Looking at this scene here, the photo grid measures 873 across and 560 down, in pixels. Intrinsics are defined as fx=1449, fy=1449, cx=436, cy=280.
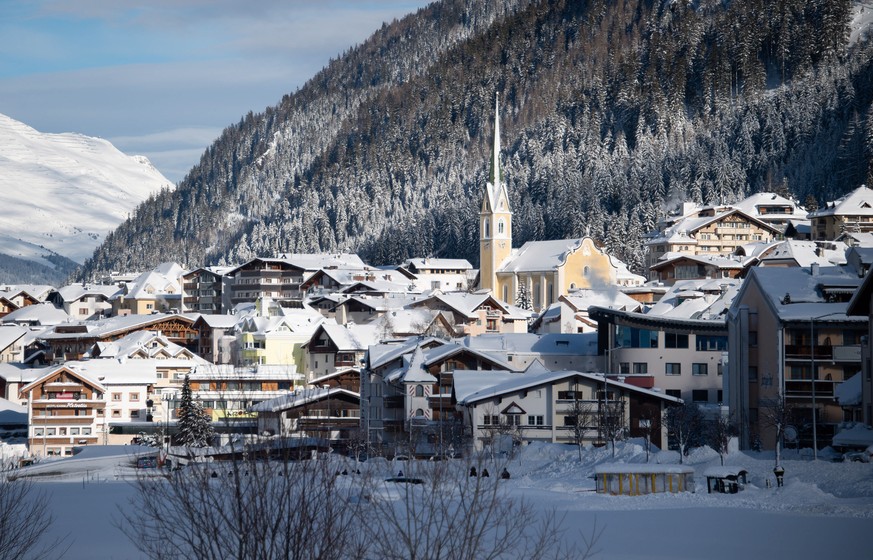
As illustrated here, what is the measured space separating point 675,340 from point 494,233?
7338cm

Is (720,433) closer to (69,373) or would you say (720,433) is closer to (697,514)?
(697,514)

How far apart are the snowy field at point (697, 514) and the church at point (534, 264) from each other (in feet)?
286

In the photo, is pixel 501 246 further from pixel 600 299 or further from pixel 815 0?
pixel 815 0

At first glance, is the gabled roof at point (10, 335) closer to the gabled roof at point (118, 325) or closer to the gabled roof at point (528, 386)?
the gabled roof at point (118, 325)

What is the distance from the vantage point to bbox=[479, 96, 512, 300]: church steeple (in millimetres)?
138625

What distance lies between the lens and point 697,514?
3000 cm

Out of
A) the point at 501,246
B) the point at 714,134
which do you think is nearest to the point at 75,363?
the point at 501,246

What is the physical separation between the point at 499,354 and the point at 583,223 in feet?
244

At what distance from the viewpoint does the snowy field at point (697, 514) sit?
85.3 feet

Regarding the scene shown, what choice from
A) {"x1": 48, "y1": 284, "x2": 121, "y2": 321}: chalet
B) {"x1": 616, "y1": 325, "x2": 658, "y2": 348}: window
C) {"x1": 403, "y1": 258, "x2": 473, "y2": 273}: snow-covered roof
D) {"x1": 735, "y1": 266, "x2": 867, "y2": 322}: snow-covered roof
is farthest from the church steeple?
{"x1": 735, "y1": 266, "x2": 867, "y2": 322}: snow-covered roof

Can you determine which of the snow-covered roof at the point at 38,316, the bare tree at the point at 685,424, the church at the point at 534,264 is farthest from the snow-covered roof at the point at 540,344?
the snow-covered roof at the point at 38,316

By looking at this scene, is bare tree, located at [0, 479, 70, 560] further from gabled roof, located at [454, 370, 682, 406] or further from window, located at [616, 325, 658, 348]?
window, located at [616, 325, 658, 348]

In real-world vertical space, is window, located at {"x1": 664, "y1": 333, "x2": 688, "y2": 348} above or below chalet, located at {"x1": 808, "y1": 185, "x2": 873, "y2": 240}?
below

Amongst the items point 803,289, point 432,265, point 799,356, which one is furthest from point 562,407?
point 432,265
